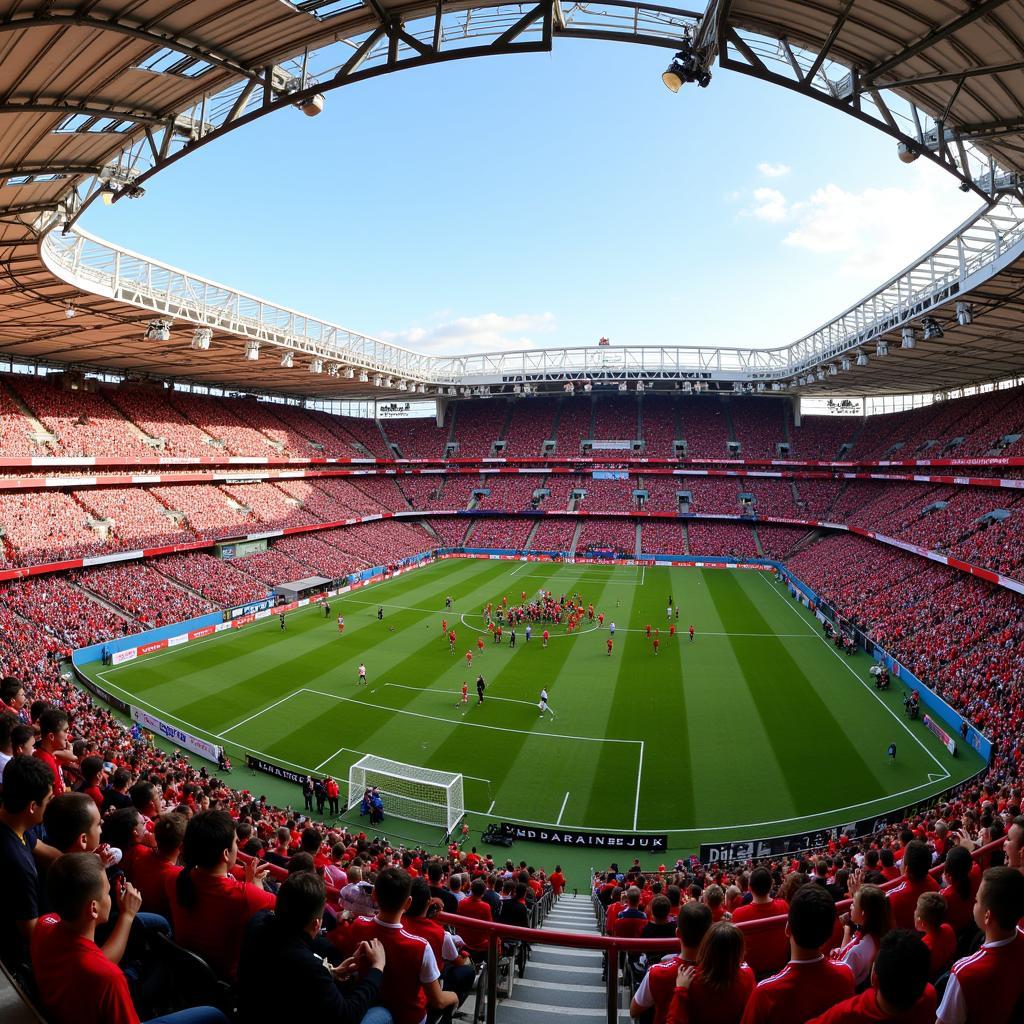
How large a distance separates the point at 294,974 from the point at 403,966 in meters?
0.89

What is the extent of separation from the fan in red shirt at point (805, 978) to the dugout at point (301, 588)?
3888 cm

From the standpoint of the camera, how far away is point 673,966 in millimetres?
3891

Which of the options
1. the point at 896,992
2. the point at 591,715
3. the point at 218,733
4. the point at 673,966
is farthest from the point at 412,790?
the point at 896,992

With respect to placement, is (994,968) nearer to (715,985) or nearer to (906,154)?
(715,985)

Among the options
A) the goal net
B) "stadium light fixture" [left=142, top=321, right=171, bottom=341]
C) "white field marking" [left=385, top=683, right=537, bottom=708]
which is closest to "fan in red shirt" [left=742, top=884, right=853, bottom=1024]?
the goal net

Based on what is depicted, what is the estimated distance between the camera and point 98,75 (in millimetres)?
10727

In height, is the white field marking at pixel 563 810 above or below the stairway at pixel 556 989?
below

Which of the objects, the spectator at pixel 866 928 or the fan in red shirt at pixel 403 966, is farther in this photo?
the spectator at pixel 866 928

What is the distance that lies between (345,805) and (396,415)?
197ft

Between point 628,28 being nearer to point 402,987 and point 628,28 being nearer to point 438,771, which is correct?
point 402,987

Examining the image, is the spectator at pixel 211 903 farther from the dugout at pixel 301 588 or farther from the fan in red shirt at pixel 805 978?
the dugout at pixel 301 588

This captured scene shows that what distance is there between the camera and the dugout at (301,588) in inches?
1543

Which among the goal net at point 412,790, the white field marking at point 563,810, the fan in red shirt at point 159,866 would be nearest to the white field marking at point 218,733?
the goal net at point 412,790

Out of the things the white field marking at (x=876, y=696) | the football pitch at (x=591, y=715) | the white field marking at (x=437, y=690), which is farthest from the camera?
the white field marking at (x=437, y=690)
